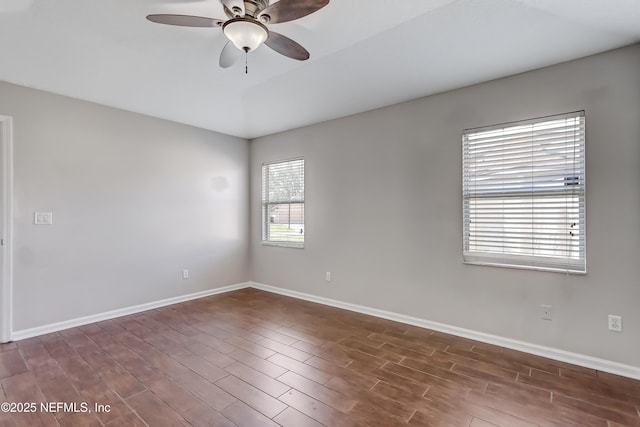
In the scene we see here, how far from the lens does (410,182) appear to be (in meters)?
3.47

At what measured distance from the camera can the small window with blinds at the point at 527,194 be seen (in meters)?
2.59

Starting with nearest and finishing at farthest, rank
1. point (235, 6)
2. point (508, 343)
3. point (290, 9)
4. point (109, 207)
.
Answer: point (290, 9)
point (235, 6)
point (508, 343)
point (109, 207)

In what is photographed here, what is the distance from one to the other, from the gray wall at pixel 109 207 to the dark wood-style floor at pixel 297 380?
55 cm

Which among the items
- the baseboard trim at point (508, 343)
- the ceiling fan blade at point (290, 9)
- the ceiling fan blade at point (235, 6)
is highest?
the ceiling fan blade at point (235, 6)

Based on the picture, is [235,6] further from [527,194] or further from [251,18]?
[527,194]

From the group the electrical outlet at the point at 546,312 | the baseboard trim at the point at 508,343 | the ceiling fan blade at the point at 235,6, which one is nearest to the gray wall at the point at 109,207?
the baseboard trim at the point at 508,343

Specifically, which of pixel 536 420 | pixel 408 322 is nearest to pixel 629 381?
pixel 536 420

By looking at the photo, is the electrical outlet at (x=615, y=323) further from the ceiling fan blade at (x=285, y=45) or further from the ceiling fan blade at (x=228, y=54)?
the ceiling fan blade at (x=228, y=54)

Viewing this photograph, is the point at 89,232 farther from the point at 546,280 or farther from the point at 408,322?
the point at 546,280

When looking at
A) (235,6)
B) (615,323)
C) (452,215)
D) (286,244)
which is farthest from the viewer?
(286,244)

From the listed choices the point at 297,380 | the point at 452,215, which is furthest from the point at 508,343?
the point at 297,380

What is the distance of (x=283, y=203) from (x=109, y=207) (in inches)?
88.6

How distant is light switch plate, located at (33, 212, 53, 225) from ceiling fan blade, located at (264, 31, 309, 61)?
9.87 ft

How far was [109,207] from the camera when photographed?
3670 mm
